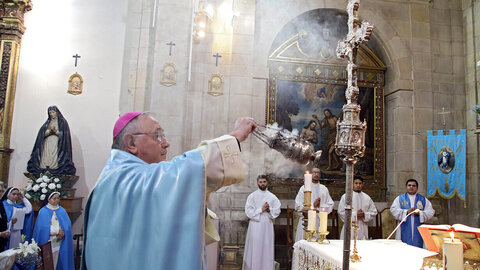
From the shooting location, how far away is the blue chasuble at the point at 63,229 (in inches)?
229

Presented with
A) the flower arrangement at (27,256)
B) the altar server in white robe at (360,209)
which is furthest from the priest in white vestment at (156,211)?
the altar server in white robe at (360,209)

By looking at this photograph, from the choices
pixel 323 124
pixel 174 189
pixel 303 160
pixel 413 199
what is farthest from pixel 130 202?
pixel 323 124

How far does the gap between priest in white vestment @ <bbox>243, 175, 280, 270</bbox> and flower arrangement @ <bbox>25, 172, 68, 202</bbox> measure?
10.9 feet

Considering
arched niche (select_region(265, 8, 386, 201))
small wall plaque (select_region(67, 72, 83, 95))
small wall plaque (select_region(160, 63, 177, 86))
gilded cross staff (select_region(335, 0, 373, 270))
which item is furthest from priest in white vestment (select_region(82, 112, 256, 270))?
arched niche (select_region(265, 8, 386, 201))

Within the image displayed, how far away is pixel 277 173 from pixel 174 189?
271 inches

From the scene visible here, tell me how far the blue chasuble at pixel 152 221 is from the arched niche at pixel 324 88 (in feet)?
22.6

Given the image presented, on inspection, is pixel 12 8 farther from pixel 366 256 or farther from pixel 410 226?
pixel 410 226

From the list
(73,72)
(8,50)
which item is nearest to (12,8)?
(8,50)

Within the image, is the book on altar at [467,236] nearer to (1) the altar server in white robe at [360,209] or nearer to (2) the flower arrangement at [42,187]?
(1) the altar server in white robe at [360,209]

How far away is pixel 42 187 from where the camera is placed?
6.32 meters

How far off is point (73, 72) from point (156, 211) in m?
6.77

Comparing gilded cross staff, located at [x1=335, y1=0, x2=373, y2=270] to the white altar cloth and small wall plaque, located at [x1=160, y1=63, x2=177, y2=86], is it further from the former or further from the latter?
small wall plaque, located at [x1=160, y1=63, x2=177, y2=86]

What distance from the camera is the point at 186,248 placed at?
1.49 metres

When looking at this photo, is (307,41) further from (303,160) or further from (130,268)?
(130,268)
